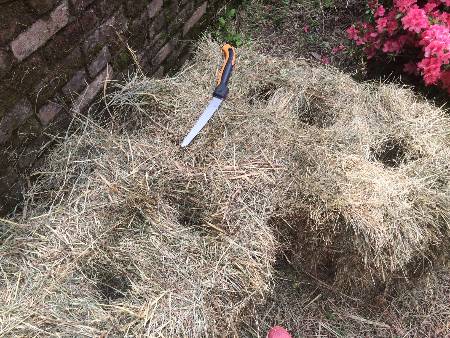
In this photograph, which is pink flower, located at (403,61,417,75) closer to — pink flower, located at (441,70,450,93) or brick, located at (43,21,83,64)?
pink flower, located at (441,70,450,93)

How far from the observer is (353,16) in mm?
3406

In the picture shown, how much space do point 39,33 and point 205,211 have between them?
98 centimetres

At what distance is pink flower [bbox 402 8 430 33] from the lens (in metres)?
2.59

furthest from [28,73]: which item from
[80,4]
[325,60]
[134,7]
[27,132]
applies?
[325,60]

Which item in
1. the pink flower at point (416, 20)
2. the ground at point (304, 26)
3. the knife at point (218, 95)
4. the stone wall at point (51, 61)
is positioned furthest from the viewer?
the ground at point (304, 26)

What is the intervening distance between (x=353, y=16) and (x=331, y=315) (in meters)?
2.38

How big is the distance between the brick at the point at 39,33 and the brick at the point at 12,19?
0.03 metres

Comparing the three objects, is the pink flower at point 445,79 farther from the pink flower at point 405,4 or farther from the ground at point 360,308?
the ground at point 360,308

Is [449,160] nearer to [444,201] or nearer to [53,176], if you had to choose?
[444,201]

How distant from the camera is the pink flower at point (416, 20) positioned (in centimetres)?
259

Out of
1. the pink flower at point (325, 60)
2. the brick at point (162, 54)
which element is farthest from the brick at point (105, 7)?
the pink flower at point (325, 60)

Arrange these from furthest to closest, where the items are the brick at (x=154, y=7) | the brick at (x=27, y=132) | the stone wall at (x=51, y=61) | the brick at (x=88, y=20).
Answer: the brick at (x=154, y=7) < the brick at (x=88, y=20) < the brick at (x=27, y=132) < the stone wall at (x=51, y=61)

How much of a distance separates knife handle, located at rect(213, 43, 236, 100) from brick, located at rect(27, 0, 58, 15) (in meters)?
0.89

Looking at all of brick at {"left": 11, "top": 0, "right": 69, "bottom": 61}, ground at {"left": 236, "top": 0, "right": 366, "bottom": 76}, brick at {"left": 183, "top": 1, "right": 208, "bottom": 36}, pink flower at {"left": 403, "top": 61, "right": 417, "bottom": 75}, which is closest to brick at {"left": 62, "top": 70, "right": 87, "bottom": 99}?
brick at {"left": 11, "top": 0, "right": 69, "bottom": 61}
